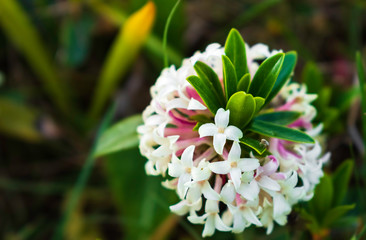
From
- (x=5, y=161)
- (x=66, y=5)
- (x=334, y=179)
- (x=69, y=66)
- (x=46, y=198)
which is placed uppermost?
(x=66, y=5)

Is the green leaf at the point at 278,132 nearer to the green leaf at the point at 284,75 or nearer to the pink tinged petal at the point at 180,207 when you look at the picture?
the green leaf at the point at 284,75

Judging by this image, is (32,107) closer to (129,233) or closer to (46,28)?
(46,28)

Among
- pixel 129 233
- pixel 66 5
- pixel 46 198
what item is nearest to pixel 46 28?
pixel 66 5

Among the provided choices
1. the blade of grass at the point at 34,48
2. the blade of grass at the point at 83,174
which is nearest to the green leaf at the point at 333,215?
the blade of grass at the point at 83,174

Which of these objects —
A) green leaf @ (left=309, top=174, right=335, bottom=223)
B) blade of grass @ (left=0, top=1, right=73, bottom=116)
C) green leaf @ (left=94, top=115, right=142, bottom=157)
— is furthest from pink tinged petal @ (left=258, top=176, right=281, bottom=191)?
blade of grass @ (left=0, top=1, right=73, bottom=116)

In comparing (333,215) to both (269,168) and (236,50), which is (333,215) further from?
(236,50)

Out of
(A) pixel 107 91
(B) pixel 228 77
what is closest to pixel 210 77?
(B) pixel 228 77
